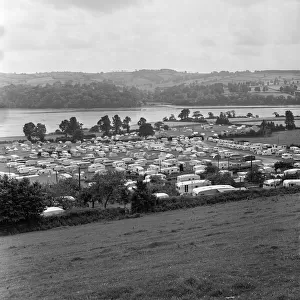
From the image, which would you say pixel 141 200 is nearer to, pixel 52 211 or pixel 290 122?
pixel 52 211

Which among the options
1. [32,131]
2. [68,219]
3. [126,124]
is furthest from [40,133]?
[68,219]

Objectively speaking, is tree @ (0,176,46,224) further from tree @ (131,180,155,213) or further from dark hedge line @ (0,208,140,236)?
tree @ (131,180,155,213)

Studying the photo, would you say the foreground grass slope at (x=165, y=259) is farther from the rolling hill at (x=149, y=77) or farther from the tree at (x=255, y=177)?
the rolling hill at (x=149, y=77)

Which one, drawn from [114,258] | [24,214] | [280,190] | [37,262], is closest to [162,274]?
[114,258]


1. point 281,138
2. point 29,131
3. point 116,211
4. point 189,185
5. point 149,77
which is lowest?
point 189,185

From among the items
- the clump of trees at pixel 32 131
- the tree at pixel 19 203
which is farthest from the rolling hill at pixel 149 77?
the tree at pixel 19 203

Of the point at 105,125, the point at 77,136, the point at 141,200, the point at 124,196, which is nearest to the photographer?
the point at 141,200
